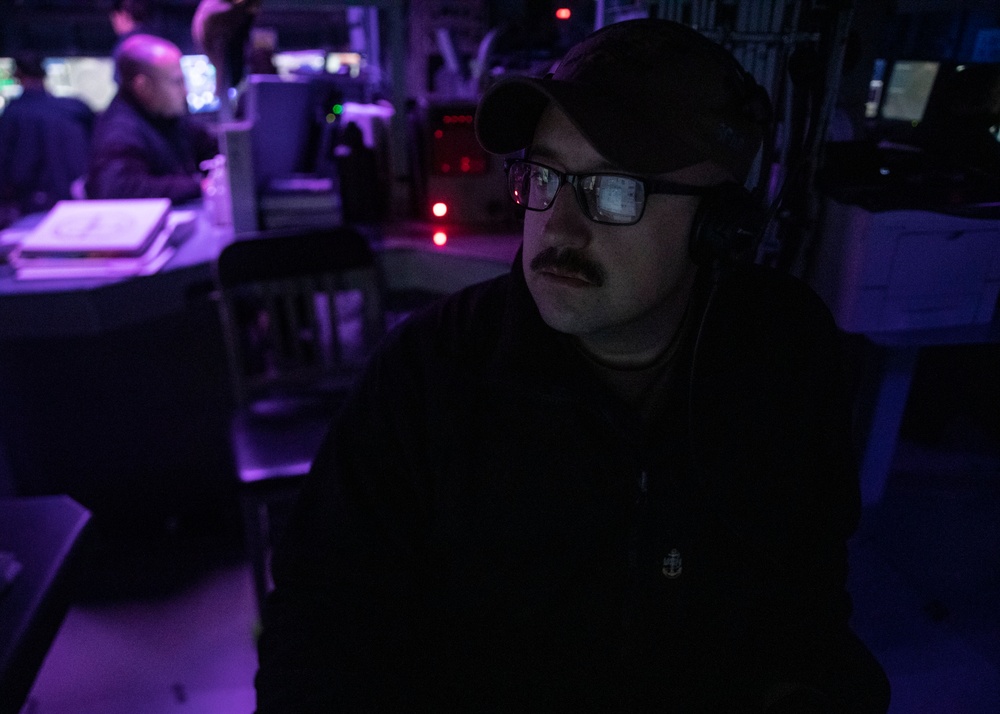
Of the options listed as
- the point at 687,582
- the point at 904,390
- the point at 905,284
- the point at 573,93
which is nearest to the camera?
the point at 573,93

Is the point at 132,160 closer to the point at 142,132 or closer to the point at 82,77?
the point at 142,132

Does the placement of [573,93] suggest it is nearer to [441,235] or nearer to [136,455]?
[441,235]

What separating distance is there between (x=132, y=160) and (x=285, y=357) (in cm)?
117

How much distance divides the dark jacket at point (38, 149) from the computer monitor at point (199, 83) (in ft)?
8.20

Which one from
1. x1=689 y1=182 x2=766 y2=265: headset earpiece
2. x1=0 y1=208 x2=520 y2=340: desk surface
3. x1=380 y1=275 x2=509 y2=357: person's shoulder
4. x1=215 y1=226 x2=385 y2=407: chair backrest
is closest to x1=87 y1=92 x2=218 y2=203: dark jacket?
x1=0 y1=208 x2=520 y2=340: desk surface

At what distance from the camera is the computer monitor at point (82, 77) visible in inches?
289

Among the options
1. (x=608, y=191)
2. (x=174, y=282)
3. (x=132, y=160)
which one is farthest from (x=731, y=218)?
(x=132, y=160)

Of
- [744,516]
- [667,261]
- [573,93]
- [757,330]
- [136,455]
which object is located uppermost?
[573,93]

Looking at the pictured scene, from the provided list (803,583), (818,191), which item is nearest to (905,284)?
(818,191)

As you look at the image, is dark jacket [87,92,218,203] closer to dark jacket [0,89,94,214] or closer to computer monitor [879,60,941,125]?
dark jacket [0,89,94,214]

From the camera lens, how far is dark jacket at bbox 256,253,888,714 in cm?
101

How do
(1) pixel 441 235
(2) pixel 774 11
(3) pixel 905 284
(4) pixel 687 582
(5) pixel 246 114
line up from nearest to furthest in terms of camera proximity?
(4) pixel 687 582 → (2) pixel 774 11 → (3) pixel 905 284 → (1) pixel 441 235 → (5) pixel 246 114

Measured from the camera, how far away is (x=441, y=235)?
91.0 inches

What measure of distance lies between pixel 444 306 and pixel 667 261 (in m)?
0.34
